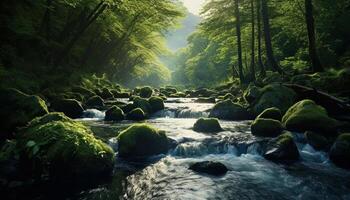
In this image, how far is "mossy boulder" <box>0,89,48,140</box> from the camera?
9953mm

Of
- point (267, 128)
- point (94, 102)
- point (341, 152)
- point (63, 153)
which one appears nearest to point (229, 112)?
point (267, 128)

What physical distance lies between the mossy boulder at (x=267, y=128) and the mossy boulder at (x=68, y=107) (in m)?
9.43

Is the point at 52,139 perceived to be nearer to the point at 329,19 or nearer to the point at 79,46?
the point at 329,19

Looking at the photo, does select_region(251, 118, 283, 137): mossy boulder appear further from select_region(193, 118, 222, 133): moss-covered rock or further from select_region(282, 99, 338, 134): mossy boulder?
select_region(193, 118, 222, 133): moss-covered rock

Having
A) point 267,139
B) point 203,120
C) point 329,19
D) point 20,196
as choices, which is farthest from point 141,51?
point 20,196

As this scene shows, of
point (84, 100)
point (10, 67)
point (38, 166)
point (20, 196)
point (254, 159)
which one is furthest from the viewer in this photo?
point (84, 100)

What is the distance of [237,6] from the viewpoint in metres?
25.8

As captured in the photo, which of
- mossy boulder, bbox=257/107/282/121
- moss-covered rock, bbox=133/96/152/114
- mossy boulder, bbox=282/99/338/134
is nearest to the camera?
mossy boulder, bbox=282/99/338/134

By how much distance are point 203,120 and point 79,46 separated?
23.5m

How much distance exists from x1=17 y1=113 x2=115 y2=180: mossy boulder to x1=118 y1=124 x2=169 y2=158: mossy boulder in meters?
1.61

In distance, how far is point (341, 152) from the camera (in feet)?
28.8

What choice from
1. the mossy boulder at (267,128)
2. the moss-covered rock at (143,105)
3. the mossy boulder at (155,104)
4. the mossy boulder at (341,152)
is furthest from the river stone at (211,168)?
the mossy boulder at (155,104)

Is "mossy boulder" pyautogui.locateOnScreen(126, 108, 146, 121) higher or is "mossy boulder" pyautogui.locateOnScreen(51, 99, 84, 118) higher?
"mossy boulder" pyautogui.locateOnScreen(51, 99, 84, 118)

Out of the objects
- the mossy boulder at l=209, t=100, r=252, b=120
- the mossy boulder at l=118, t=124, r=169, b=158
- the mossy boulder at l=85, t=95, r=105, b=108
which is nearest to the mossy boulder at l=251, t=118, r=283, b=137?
the mossy boulder at l=118, t=124, r=169, b=158
